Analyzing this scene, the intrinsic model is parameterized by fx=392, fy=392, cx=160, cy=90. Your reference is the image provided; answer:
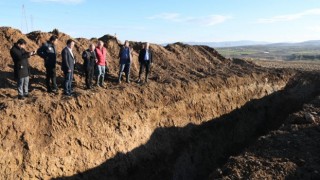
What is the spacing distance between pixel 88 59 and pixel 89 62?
0.15 metres

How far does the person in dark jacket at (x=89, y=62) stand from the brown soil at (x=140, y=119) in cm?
48

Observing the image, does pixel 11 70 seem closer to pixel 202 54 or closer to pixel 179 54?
pixel 179 54

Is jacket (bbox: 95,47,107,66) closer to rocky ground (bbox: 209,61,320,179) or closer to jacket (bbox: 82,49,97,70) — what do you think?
jacket (bbox: 82,49,97,70)

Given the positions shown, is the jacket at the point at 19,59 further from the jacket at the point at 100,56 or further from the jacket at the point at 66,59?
the jacket at the point at 100,56

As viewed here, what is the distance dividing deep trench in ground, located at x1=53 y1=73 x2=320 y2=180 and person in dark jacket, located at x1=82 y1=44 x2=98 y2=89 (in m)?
2.80

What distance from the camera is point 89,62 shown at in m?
12.8

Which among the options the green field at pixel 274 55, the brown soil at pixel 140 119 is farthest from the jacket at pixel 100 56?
the green field at pixel 274 55

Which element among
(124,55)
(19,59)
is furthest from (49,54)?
(124,55)

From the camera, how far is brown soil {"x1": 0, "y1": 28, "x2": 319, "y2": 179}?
10.4 metres

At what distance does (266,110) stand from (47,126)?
10.6 m

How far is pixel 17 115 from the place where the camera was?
10305mm

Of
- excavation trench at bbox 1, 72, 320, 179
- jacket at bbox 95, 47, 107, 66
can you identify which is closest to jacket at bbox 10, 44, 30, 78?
excavation trench at bbox 1, 72, 320, 179

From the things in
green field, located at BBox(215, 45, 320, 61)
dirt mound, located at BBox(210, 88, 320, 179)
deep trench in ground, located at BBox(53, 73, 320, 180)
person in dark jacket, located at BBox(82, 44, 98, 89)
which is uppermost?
person in dark jacket, located at BBox(82, 44, 98, 89)

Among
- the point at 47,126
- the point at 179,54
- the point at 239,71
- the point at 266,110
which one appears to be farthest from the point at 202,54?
the point at 47,126
